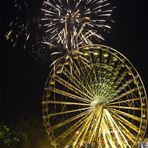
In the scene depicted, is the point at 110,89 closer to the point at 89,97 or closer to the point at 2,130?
the point at 89,97

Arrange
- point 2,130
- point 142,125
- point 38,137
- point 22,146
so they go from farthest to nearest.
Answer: point 38,137 → point 22,146 → point 2,130 → point 142,125

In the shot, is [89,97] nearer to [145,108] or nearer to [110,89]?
[110,89]

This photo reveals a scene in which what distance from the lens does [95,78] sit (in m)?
23.7

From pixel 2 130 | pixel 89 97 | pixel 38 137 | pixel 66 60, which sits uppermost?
pixel 66 60

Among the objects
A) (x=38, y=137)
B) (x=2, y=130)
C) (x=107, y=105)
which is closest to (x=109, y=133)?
(x=107, y=105)

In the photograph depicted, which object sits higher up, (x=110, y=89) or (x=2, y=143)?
(x=110, y=89)

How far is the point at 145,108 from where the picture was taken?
22.9m

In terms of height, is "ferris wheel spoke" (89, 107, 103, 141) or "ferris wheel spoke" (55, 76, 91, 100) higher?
"ferris wheel spoke" (55, 76, 91, 100)

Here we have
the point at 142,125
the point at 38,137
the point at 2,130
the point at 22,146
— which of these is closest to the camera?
the point at 142,125

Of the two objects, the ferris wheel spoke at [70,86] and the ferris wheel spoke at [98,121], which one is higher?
the ferris wheel spoke at [70,86]

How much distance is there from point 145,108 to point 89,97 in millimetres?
2961

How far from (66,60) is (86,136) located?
4.26 meters

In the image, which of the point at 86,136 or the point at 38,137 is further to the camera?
the point at 38,137

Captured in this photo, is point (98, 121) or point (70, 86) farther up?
point (70, 86)
